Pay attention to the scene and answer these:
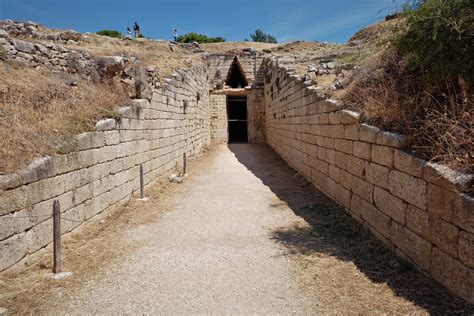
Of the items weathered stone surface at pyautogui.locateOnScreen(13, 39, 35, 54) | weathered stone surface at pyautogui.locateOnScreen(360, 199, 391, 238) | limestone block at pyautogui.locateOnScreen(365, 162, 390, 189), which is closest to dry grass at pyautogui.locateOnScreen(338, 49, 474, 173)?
limestone block at pyautogui.locateOnScreen(365, 162, 390, 189)

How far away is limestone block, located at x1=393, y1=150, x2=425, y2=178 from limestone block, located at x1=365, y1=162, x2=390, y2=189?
302 millimetres

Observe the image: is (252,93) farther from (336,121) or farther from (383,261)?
(383,261)

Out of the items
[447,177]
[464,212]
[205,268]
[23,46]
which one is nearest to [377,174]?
[447,177]

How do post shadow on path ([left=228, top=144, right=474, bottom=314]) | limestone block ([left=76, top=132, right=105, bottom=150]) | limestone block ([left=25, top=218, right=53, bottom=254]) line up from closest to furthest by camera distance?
post shadow on path ([left=228, top=144, right=474, bottom=314])
limestone block ([left=25, top=218, right=53, bottom=254])
limestone block ([left=76, top=132, right=105, bottom=150])

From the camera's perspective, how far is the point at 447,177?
10.2ft

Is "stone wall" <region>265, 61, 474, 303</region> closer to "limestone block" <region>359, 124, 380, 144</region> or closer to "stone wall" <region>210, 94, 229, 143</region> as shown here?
"limestone block" <region>359, 124, 380, 144</region>

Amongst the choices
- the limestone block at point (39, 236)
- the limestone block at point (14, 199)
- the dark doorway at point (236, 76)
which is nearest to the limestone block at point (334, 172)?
the limestone block at point (39, 236)

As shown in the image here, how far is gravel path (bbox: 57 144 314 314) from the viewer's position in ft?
10.7

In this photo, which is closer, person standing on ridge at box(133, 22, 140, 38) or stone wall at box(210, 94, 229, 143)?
stone wall at box(210, 94, 229, 143)

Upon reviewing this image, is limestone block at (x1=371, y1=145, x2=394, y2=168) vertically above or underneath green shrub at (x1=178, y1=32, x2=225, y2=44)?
underneath

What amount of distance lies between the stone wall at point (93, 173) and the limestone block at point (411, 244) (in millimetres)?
4485

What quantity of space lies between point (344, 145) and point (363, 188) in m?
1.13

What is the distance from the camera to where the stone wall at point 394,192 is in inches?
118

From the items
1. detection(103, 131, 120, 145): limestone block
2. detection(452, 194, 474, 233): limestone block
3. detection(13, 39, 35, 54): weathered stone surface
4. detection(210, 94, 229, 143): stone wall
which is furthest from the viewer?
detection(210, 94, 229, 143): stone wall
